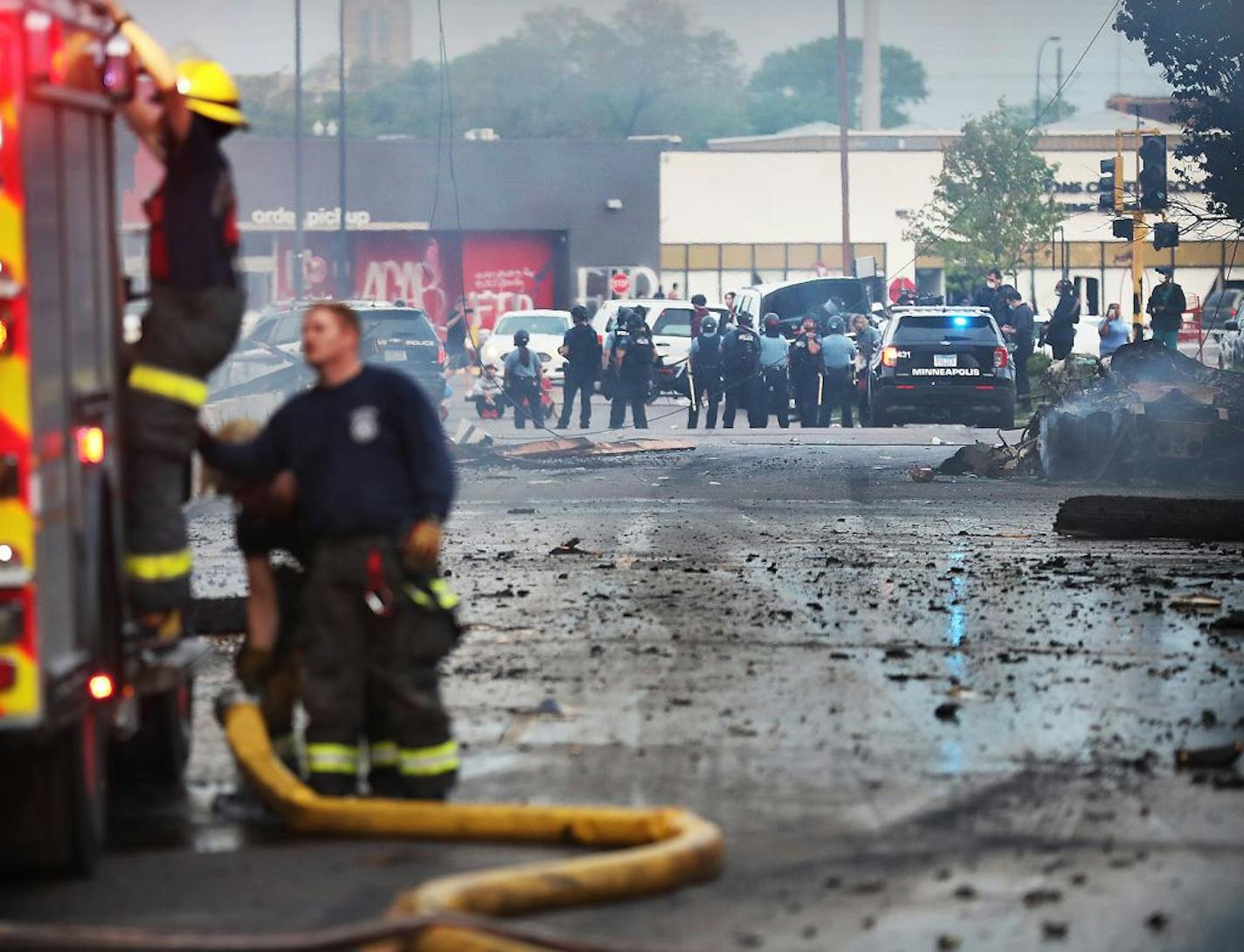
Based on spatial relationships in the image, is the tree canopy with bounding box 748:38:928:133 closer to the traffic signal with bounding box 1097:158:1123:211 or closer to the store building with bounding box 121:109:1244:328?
the store building with bounding box 121:109:1244:328

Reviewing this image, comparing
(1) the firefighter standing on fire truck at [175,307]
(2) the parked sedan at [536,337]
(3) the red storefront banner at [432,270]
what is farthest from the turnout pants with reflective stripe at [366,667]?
(3) the red storefront banner at [432,270]

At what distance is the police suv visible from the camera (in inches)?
1247

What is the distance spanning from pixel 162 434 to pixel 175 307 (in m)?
0.41

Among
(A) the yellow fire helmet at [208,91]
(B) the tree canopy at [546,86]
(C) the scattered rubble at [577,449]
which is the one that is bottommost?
(C) the scattered rubble at [577,449]

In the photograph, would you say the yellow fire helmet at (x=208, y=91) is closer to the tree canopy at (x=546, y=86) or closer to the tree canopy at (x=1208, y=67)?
the tree canopy at (x=1208, y=67)

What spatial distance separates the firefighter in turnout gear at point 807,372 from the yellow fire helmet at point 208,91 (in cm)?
2609

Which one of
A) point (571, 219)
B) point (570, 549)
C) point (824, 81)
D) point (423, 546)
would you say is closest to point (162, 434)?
point (423, 546)

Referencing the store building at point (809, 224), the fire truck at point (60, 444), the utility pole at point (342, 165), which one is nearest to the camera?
the fire truck at point (60, 444)

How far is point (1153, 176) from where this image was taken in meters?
30.2

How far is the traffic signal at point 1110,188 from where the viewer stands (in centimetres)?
3366

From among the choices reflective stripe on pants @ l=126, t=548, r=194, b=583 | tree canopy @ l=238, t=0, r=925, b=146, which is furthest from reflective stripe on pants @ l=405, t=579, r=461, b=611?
tree canopy @ l=238, t=0, r=925, b=146

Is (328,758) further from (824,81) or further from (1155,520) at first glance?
(824,81)

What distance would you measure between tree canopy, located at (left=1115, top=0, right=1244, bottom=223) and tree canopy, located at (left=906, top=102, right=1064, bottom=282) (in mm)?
37615

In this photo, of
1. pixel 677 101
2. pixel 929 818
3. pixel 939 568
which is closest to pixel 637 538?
pixel 939 568
